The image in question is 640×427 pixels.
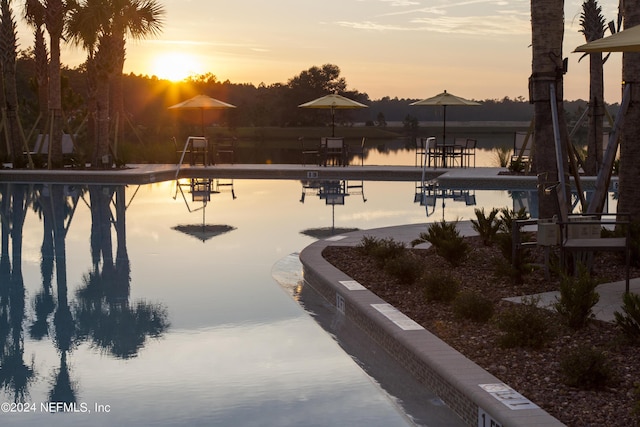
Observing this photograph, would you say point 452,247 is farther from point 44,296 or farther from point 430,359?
point 44,296

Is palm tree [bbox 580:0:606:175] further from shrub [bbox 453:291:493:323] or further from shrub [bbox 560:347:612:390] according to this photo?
shrub [bbox 560:347:612:390]

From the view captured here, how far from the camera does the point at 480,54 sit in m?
34.9

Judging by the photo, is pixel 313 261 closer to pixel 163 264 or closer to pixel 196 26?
pixel 163 264

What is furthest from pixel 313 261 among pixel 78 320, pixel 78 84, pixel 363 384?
pixel 78 84

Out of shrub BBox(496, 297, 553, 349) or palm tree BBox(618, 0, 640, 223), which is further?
palm tree BBox(618, 0, 640, 223)

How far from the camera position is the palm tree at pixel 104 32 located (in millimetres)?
22953

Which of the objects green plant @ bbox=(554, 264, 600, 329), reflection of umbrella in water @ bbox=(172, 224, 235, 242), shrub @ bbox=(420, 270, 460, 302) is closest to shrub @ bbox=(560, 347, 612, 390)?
green plant @ bbox=(554, 264, 600, 329)

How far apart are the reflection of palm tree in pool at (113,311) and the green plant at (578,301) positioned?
3033 millimetres

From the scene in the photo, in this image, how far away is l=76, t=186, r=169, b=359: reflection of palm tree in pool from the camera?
690cm

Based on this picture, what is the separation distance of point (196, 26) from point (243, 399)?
3312 cm

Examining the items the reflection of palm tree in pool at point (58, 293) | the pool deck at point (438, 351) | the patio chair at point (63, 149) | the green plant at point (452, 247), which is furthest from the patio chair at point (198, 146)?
the green plant at point (452, 247)

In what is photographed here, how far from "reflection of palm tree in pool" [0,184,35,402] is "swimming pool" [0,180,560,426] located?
2 centimetres

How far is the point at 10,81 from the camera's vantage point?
25.1 m

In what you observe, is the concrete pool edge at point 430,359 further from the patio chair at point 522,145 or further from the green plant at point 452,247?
the patio chair at point 522,145
